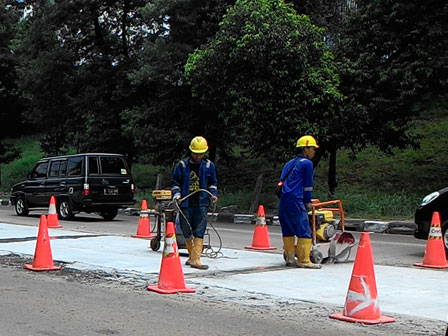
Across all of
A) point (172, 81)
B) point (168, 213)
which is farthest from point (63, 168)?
point (168, 213)

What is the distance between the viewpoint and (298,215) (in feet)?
31.1

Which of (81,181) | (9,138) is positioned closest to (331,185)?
(81,181)

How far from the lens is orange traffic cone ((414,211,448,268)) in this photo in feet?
32.7

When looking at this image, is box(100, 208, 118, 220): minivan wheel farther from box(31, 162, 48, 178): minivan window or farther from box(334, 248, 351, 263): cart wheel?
box(334, 248, 351, 263): cart wheel

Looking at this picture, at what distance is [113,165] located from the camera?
2020 centimetres

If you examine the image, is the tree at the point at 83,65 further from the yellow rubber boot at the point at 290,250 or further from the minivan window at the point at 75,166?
the yellow rubber boot at the point at 290,250

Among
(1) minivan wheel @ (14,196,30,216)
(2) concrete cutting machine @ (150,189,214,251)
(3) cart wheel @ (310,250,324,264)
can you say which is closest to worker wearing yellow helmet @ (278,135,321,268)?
(3) cart wheel @ (310,250,324,264)

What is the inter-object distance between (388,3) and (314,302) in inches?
631

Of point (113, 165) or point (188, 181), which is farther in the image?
point (113, 165)

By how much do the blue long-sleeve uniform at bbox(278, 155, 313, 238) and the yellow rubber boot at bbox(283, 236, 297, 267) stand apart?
0.10 meters

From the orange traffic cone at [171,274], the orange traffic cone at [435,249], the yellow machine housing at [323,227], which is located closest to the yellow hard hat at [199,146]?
the orange traffic cone at [171,274]

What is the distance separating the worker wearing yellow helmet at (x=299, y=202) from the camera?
9.51m

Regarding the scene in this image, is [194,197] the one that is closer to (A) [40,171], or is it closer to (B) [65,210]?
→ (B) [65,210]

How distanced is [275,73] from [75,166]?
Result: 22.1 feet
